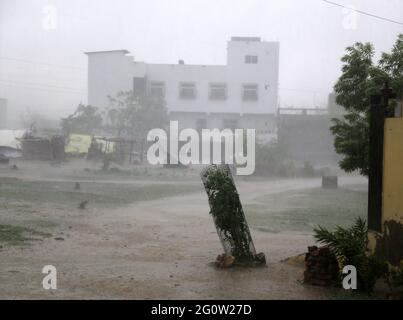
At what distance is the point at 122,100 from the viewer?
34781mm

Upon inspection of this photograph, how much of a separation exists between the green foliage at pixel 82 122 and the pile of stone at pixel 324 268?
29442 millimetres

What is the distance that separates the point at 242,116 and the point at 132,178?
13.6 m

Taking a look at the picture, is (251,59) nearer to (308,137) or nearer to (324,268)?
(308,137)

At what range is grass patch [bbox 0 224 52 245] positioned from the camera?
28.9ft

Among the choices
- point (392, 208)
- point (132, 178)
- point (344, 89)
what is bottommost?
point (132, 178)

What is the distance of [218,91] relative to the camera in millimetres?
34219

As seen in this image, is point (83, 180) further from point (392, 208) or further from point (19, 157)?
point (392, 208)

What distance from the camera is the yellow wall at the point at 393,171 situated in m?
6.07

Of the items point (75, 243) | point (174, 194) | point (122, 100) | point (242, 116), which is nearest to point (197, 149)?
point (242, 116)

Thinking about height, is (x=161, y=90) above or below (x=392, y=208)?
above

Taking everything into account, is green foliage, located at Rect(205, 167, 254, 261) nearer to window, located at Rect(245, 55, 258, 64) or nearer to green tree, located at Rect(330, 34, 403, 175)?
green tree, located at Rect(330, 34, 403, 175)

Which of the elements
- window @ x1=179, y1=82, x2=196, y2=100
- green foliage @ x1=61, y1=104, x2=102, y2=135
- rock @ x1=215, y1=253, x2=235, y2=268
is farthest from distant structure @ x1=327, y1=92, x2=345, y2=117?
rock @ x1=215, y1=253, x2=235, y2=268
